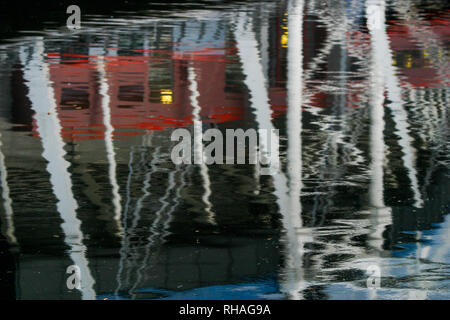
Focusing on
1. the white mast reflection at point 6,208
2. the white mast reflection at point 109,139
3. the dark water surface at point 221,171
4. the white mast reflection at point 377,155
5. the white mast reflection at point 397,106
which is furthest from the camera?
the white mast reflection at point 397,106

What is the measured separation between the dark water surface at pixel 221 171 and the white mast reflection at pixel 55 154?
2 cm

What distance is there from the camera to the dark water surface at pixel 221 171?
5.78 metres

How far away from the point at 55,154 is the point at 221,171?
1535mm

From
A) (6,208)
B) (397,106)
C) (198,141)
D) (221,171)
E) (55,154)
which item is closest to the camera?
(6,208)

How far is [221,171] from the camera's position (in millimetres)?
8328

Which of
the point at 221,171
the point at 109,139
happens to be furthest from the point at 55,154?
the point at 221,171

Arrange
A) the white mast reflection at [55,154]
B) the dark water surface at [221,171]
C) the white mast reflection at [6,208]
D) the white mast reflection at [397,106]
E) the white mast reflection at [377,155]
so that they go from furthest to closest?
the white mast reflection at [397,106]
the white mast reflection at [377,155]
the white mast reflection at [6,208]
the white mast reflection at [55,154]
the dark water surface at [221,171]

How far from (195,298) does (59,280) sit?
2.63 ft

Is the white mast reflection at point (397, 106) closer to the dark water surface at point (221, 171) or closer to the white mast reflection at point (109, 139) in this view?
the dark water surface at point (221, 171)

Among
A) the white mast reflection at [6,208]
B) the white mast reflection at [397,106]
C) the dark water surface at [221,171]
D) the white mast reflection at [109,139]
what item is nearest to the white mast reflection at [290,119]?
the dark water surface at [221,171]

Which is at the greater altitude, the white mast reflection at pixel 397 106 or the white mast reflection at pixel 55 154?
the white mast reflection at pixel 55 154

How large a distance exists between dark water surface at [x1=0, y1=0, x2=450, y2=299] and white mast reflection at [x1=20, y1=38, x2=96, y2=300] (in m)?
0.02

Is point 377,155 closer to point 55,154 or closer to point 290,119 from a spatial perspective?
point 290,119
